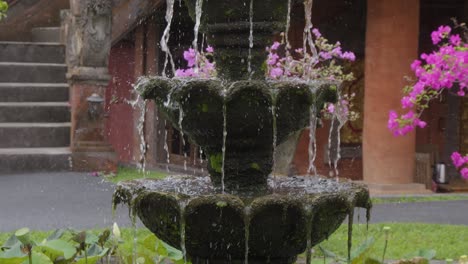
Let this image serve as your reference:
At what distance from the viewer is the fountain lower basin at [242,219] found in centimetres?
366

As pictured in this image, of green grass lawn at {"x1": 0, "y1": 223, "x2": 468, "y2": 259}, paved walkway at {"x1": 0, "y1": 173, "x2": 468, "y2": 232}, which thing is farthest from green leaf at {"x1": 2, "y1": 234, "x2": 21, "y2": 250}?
paved walkway at {"x1": 0, "y1": 173, "x2": 468, "y2": 232}

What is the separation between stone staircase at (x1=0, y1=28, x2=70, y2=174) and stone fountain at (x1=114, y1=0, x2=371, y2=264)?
717cm

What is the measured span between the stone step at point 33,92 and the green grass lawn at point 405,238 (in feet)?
19.4

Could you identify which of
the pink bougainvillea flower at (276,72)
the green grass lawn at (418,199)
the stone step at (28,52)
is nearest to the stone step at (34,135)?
the stone step at (28,52)

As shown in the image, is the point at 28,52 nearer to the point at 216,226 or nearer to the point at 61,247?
the point at 61,247

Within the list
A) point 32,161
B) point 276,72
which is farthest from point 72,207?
point 32,161

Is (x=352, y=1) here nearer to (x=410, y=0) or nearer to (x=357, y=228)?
(x=410, y=0)

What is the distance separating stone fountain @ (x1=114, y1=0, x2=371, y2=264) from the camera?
12.1 feet

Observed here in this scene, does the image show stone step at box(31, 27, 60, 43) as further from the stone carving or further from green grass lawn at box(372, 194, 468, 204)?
green grass lawn at box(372, 194, 468, 204)

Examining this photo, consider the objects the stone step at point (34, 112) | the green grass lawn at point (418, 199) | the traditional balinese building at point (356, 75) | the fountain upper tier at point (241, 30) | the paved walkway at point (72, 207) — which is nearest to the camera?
the fountain upper tier at point (241, 30)

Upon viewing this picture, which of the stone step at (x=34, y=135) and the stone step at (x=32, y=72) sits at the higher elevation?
the stone step at (x=32, y=72)

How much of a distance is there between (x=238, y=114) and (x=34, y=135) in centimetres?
840

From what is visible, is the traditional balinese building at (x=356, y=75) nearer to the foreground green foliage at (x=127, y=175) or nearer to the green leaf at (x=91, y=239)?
the foreground green foliage at (x=127, y=175)

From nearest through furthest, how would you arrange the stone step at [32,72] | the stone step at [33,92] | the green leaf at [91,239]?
the green leaf at [91,239] < the stone step at [33,92] < the stone step at [32,72]
